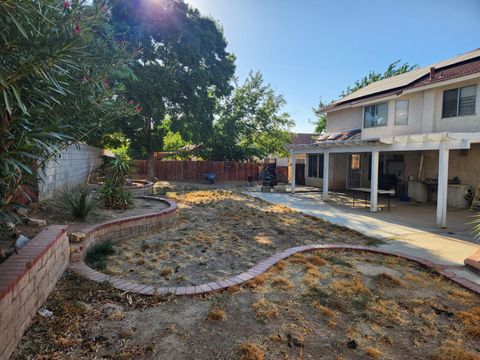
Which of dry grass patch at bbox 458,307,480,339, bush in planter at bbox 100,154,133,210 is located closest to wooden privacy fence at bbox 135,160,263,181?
bush in planter at bbox 100,154,133,210

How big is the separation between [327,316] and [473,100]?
1055 centimetres

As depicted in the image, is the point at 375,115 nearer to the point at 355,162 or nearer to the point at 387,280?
the point at 355,162

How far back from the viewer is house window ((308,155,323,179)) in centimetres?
1803

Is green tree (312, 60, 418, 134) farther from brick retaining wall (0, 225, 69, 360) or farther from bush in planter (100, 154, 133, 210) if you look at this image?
brick retaining wall (0, 225, 69, 360)

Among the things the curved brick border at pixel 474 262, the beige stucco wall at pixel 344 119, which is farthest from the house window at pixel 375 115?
the curved brick border at pixel 474 262

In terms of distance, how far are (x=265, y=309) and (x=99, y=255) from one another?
9.39 feet

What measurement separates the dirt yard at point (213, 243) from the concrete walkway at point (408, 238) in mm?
571

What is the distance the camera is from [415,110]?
38.6ft

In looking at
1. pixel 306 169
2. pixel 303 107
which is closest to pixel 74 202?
pixel 306 169

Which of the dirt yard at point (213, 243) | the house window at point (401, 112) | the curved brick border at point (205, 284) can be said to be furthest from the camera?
the house window at point (401, 112)

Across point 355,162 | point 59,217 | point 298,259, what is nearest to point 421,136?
point 298,259

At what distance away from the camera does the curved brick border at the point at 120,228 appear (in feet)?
13.8

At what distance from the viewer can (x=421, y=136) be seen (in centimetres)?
848

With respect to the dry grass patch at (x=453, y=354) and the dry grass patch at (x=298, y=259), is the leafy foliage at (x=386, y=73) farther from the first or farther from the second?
A: the dry grass patch at (x=453, y=354)
